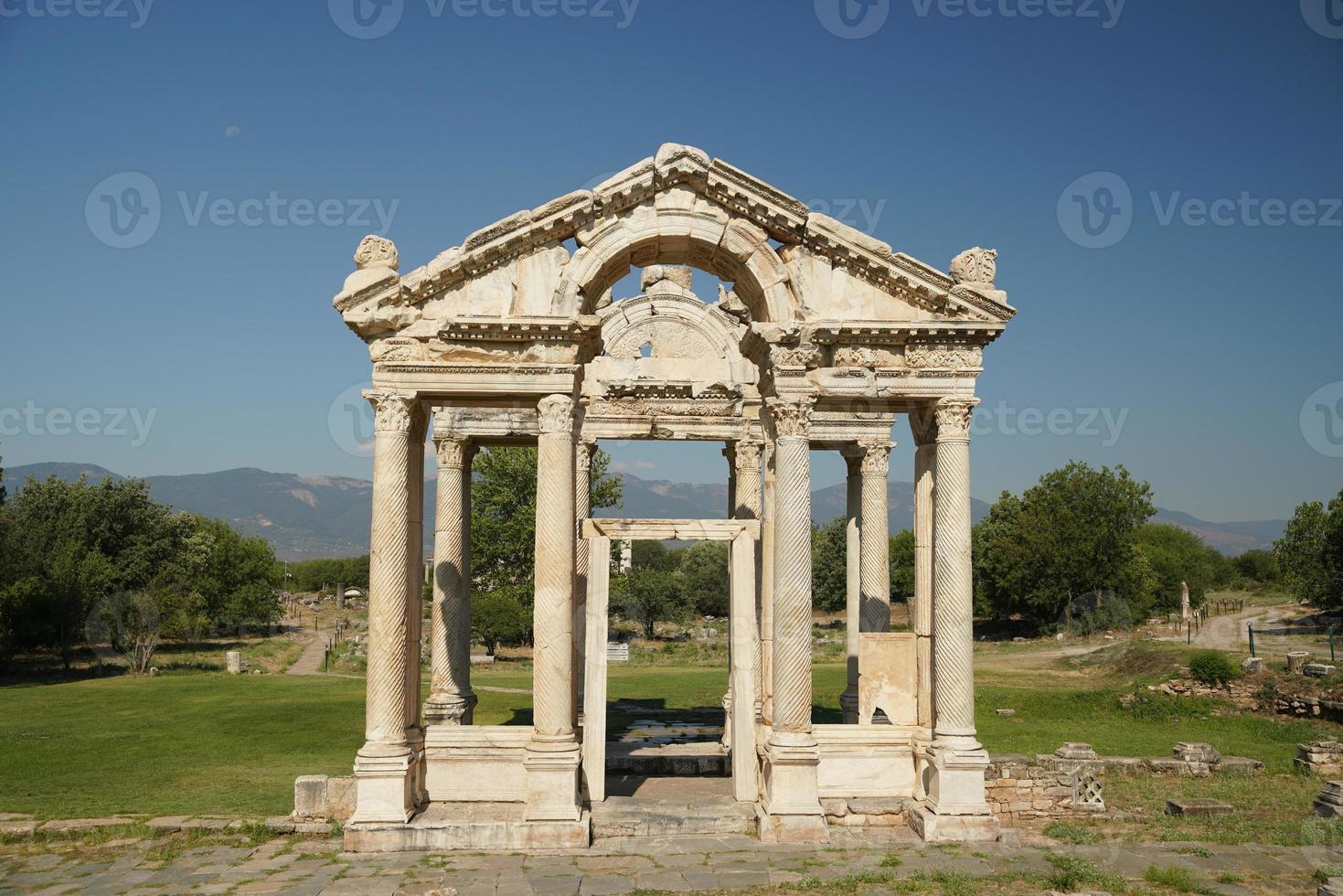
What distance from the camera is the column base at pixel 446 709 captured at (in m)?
20.5

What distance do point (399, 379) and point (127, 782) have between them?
35.1 feet

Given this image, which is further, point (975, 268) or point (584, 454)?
point (584, 454)

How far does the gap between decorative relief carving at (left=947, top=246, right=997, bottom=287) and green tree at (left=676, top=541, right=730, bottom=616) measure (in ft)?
195

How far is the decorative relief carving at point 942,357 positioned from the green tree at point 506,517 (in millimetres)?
32187

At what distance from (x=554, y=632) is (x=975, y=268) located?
923cm

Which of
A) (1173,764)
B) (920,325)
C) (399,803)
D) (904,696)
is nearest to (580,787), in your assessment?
(399,803)

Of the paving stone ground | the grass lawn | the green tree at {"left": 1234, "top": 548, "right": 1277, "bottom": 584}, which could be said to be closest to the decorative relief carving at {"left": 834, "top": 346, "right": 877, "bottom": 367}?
the paving stone ground

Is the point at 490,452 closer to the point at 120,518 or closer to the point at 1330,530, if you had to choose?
the point at 120,518

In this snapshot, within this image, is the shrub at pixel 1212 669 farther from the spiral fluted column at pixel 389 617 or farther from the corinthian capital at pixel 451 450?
the spiral fluted column at pixel 389 617

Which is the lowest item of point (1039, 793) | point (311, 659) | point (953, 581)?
point (311, 659)

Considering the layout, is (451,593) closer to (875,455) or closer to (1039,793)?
(875,455)

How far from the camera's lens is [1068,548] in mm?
55875

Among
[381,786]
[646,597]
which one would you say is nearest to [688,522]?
[381,786]

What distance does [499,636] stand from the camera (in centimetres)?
4462
